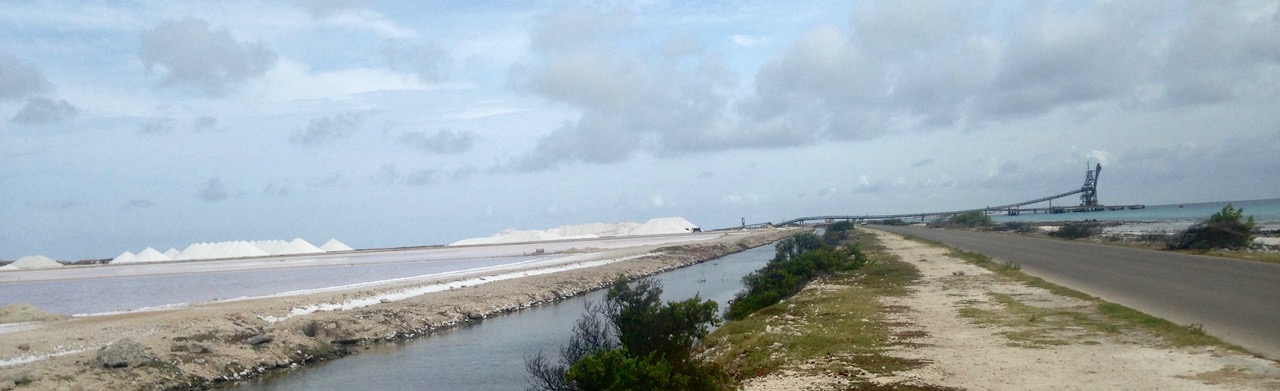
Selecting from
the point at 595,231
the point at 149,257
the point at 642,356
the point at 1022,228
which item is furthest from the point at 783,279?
the point at 595,231

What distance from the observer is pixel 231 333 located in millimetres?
18359

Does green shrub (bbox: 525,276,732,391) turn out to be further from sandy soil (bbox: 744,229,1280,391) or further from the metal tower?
the metal tower

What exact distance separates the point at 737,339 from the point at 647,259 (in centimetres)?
3691

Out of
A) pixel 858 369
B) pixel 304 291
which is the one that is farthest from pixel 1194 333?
pixel 304 291

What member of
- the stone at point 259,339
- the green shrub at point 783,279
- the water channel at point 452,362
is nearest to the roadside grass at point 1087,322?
the green shrub at point 783,279

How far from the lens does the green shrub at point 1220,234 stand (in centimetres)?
2788

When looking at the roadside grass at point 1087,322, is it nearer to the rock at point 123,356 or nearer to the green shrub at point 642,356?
the green shrub at point 642,356

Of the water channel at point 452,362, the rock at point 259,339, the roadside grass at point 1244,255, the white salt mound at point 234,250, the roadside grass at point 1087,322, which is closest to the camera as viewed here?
the roadside grass at point 1087,322

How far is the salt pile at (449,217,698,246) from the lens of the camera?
139m

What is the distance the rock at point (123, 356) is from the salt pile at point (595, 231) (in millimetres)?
117449

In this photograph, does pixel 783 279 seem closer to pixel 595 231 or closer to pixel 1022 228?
pixel 1022 228

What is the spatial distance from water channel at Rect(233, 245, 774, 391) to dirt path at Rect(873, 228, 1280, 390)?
651 centimetres

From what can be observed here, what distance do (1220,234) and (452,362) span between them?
26072 millimetres

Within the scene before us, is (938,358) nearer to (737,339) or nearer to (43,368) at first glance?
(737,339)
